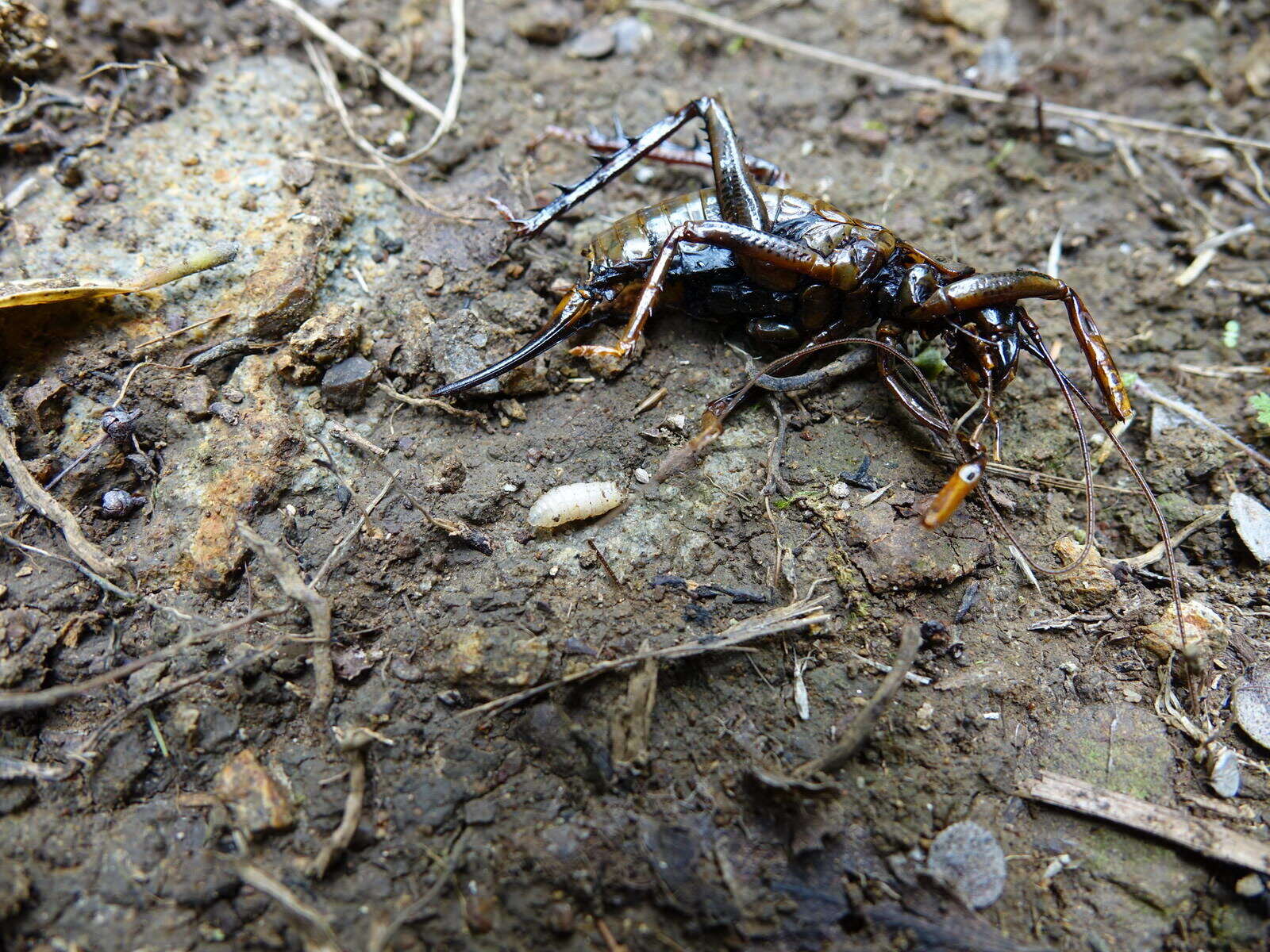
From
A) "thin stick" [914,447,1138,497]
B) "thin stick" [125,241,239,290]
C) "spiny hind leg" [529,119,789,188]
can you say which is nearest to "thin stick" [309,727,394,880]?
"thin stick" [125,241,239,290]

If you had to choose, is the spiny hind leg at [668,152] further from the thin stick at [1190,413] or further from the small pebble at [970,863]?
the small pebble at [970,863]

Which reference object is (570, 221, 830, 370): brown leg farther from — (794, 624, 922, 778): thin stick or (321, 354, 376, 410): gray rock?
(794, 624, 922, 778): thin stick

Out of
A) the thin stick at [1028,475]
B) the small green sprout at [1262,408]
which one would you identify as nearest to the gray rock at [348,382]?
the thin stick at [1028,475]

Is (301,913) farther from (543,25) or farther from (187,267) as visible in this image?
(543,25)

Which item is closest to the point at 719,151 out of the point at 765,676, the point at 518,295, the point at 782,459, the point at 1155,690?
the point at 518,295

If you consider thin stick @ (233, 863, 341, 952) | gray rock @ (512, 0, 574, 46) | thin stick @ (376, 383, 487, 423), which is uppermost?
gray rock @ (512, 0, 574, 46)

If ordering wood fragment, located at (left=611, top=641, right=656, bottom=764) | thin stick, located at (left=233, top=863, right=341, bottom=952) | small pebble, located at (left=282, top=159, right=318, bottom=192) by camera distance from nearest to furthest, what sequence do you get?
thin stick, located at (left=233, top=863, right=341, bottom=952) → wood fragment, located at (left=611, top=641, right=656, bottom=764) → small pebble, located at (left=282, top=159, right=318, bottom=192)
